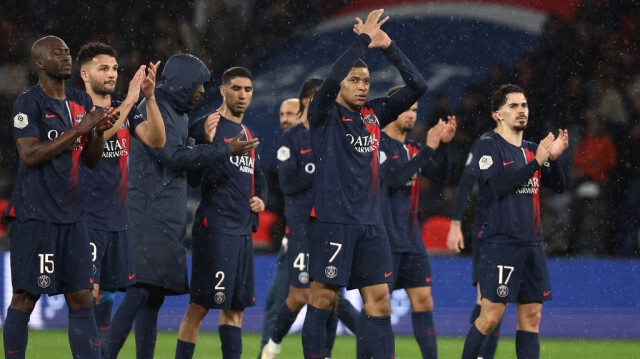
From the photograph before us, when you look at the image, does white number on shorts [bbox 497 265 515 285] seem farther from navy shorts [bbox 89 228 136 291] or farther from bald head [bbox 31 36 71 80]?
bald head [bbox 31 36 71 80]

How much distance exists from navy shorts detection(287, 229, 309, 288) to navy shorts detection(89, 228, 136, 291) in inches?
64.8

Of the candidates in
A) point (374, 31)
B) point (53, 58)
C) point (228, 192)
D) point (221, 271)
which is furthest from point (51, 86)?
point (374, 31)

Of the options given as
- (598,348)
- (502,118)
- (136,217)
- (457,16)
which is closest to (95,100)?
(136,217)

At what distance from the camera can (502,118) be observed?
6461 millimetres

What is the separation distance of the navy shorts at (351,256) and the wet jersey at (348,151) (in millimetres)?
55

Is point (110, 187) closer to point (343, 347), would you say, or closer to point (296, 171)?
point (296, 171)

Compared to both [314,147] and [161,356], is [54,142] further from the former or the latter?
[161,356]

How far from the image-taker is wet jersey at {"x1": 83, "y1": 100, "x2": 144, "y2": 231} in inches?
222

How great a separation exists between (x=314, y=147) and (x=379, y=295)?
35.7 inches

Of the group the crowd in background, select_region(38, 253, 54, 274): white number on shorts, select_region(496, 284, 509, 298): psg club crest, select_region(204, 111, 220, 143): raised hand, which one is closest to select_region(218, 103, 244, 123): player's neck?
select_region(204, 111, 220, 143): raised hand

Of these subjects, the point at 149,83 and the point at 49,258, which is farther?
the point at 149,83

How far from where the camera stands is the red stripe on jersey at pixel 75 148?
16.7 ft

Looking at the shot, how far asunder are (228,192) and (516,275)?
5.70ft

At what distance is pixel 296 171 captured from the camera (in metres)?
7.26
